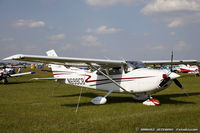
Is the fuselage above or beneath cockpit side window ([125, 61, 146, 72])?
beneath

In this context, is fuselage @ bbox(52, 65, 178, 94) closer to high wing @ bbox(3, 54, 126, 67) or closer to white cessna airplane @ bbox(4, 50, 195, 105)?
white cessna airplane @ bbox(4, 50, 195, 105)

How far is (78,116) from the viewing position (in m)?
6.69

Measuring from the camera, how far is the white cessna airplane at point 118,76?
813 centimetres

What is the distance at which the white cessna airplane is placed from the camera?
8.13m

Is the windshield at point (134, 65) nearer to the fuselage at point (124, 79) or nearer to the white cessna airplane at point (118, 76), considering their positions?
the white cessna airplane at point (118, 76)

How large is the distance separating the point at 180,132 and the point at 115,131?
5.07 feet

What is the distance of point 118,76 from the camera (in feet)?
30.9

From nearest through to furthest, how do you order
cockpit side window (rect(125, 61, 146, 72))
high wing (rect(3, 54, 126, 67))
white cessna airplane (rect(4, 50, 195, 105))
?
1. high wing (rect(3, 54, 126, 67))
2. white cessna airplane (rect(4, 50, 195, 105))
3. cockpit side window (rect(125, 61, 146, 72))

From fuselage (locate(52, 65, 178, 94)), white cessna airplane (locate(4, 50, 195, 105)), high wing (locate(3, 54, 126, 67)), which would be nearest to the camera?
high wing (locate(3, 54, 126, 67))

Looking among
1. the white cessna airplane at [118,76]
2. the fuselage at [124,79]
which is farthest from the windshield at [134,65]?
the fuselage at [124,79]

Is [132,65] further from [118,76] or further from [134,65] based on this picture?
[118,76]

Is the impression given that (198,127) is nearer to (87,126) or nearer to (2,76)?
(87,126)

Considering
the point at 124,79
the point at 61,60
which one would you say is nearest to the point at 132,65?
the point at 124,79

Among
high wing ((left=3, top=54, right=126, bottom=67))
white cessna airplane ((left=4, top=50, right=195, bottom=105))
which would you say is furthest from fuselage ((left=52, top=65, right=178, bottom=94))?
high wing ((left=3, top=54, right=126, bottom=67))
